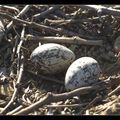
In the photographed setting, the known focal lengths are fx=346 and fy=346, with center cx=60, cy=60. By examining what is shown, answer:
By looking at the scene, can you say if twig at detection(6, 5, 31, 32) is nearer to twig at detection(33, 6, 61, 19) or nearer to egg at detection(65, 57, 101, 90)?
twig at detection(33, 6, 61, 19)

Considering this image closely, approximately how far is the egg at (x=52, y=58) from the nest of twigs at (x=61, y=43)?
0.07 metres

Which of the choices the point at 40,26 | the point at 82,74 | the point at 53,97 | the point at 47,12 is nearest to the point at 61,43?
the point at 40,26

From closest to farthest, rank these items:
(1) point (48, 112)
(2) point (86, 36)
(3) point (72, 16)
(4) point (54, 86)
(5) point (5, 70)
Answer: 1. (1) point (48, 112)
2. (4) point (54, 86)
3. (5) point (5, 70)
4. (2) point (86, 36)
5. (3) point (72, 16)

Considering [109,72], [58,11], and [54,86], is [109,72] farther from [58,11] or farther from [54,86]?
[58,11]

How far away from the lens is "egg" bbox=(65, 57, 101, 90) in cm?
215

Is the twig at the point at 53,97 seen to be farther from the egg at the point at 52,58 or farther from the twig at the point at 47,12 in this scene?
the twig at the point at 47,12

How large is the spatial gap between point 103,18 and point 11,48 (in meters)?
0.77

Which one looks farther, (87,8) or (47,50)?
(87,8)

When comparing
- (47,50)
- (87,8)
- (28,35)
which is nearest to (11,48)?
(28,35)

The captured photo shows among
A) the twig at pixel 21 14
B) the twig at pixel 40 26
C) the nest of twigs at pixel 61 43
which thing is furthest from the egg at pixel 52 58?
the twig at pixel 21 14

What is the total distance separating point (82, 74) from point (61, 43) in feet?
1.80

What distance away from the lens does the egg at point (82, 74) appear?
215 cm

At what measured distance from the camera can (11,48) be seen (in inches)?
107

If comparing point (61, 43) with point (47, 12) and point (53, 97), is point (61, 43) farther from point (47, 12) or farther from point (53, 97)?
point (53, 97)
